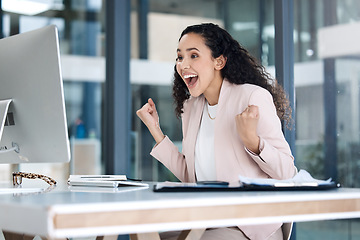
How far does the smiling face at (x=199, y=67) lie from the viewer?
2305 millimetres

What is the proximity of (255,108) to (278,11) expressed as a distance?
4.31 ft

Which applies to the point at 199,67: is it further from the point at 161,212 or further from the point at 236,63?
the point at 161,212

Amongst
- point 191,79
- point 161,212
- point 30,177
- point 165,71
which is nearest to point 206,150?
point 191,79

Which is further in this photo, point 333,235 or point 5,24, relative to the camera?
point 5,24

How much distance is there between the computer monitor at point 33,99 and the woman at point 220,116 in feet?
2.11

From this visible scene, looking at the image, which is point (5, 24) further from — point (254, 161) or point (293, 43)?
point (254, 161)

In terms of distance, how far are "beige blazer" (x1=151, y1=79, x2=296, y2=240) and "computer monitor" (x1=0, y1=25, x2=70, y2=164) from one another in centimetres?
68

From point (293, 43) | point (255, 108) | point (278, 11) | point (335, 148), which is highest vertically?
Answer: point (278, 11)

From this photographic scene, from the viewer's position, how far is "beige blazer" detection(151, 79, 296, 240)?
6.04 ft

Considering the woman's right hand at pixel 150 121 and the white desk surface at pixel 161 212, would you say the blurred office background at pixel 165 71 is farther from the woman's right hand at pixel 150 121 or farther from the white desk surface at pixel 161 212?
the white desk surface at pixel 161 212

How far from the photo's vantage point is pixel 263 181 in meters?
1.50

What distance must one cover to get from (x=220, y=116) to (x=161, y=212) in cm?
102

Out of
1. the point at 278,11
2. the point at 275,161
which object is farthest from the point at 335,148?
the point at 275,161

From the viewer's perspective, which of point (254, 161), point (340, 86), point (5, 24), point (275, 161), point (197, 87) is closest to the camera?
point (275, 161)
